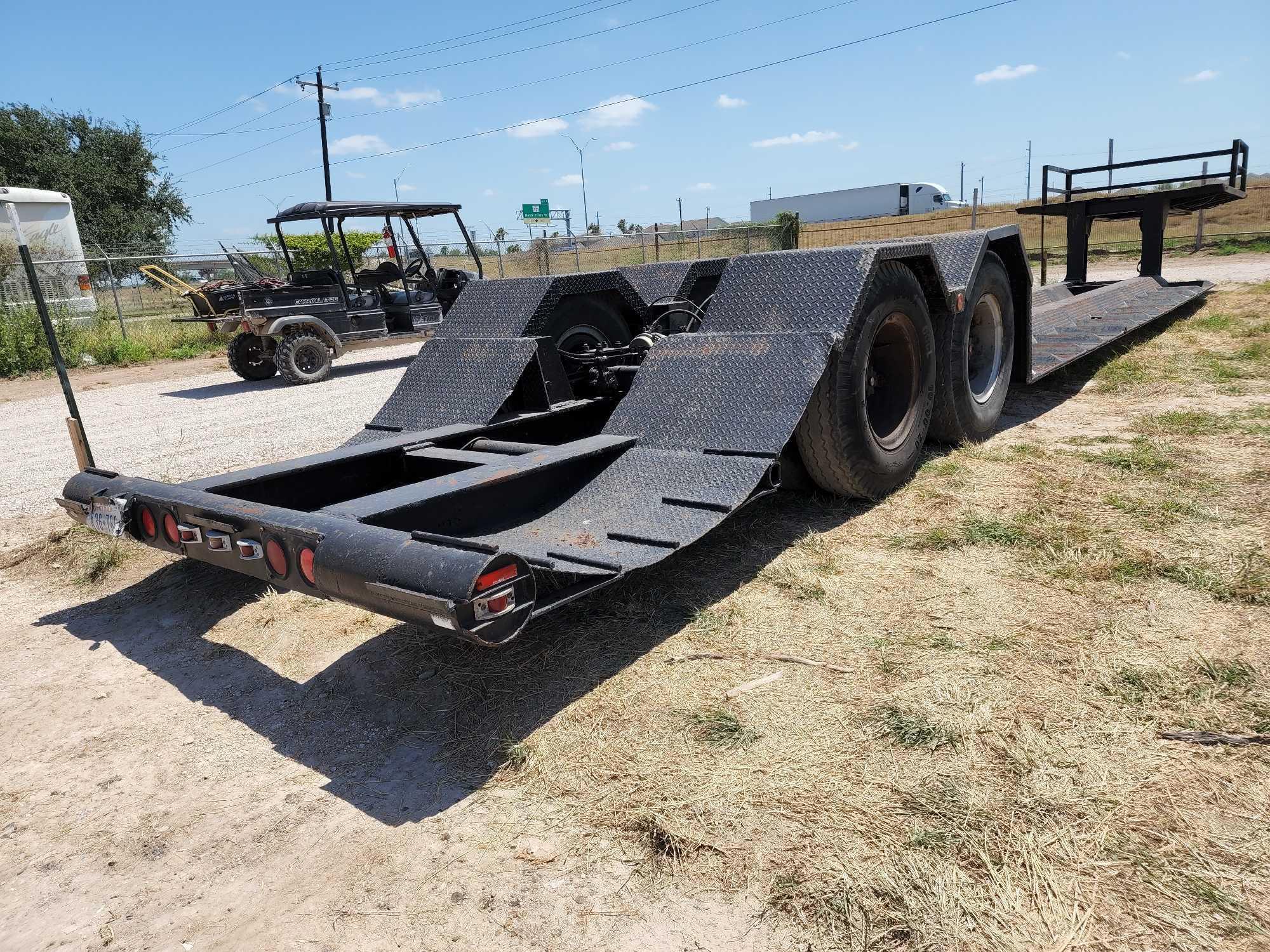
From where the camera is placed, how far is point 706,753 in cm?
244

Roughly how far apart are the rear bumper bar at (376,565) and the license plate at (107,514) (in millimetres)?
294

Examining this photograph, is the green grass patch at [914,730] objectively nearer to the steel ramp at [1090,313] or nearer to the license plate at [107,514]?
the license plate at [107,514]

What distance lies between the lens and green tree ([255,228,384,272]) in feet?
44.9

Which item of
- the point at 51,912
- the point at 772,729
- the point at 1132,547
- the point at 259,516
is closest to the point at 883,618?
the point at 772,729

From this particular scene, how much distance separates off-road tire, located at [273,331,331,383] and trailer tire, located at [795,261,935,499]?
8.77 metres

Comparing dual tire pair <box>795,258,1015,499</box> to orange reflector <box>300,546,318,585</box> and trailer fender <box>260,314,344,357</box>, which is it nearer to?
orange reflector <box>300,546,318,585</box>

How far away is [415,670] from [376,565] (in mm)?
865

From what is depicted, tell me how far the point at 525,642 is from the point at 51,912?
5.16ft

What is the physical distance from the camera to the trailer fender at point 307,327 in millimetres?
11289

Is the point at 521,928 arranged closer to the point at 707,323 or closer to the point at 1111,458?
the point at 707,323

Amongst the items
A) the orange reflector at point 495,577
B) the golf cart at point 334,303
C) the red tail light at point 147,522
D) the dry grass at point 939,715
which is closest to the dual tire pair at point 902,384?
the dry grass at point 939,715

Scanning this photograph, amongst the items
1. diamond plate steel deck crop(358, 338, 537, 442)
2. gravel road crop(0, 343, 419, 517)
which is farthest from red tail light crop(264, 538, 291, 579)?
gravel road crop(0, 343, 419, 517)

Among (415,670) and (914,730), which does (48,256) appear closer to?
(415,670)

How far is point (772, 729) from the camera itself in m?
2.53
